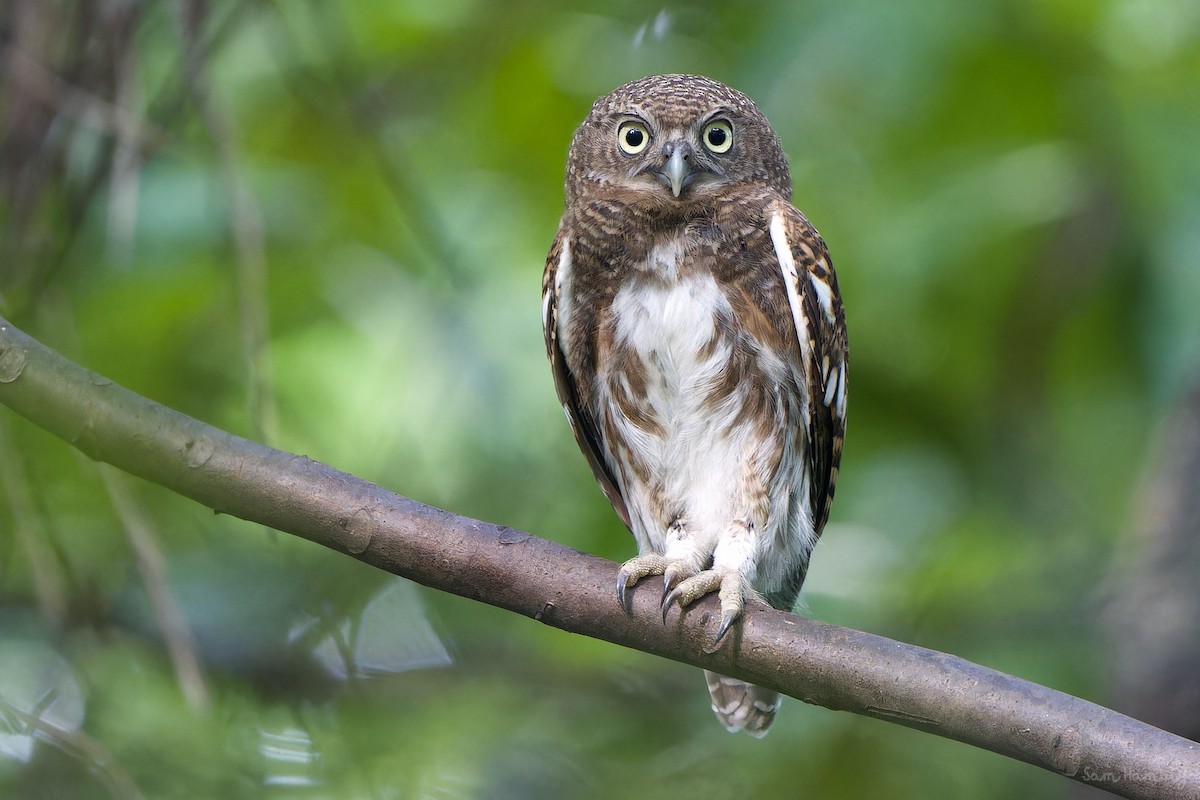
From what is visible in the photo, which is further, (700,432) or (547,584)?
(700,432)

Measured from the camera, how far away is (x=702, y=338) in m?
3.02

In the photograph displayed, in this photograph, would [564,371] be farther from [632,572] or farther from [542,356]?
[542,356]

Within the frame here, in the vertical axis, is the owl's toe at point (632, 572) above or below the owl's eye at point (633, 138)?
below

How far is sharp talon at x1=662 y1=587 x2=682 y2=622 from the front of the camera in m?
2.50

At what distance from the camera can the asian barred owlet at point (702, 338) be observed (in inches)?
120

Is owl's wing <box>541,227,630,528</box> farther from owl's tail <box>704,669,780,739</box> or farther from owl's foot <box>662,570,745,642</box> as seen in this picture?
owl's foot <box>662,570,745,642</box>

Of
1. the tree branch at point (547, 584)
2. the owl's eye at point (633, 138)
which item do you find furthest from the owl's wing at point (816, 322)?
the tree branch at point (547, 584)

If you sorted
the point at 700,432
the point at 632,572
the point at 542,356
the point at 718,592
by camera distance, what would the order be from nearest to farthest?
the point at 632,572 → the point at 718,592 → the point at 700,432 → the point at 542,356

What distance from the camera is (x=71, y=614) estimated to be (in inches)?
118

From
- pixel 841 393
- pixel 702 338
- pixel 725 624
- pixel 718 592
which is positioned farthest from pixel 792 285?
pixel 725 624

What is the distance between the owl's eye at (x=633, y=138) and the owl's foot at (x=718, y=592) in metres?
1.22

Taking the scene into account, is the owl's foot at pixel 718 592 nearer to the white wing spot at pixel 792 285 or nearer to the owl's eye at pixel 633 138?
the white wing spot at pixel 792 285

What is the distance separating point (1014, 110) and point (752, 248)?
1837mm

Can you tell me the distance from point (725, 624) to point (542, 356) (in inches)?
86.6
